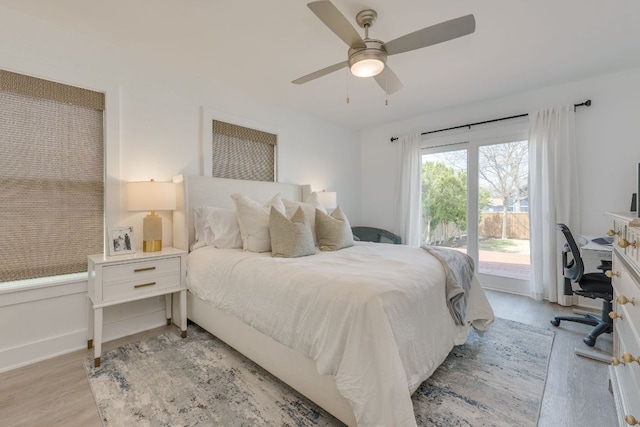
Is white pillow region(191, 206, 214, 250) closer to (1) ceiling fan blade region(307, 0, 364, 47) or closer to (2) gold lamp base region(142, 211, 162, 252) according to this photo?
(2) gold lamp base region(142, 211, 162, 252)

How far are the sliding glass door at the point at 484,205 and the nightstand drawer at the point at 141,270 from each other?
358 centimetres

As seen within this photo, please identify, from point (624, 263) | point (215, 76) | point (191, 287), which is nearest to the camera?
point (624, 263)

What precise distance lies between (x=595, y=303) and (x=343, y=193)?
3467 mm

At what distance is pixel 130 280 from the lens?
2201 mm

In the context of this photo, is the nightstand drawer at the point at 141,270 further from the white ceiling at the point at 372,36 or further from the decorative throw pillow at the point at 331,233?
the white ceiling at the point at 372,36

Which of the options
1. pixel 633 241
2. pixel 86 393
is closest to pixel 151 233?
pixel 86 393

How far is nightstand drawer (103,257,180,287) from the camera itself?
2109mm

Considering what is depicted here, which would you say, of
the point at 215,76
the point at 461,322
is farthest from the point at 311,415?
the point at 215,76

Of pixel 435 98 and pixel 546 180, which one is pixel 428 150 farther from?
pixel 546 180

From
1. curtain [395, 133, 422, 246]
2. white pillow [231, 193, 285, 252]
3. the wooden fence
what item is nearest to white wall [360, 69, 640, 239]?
the wooden fence

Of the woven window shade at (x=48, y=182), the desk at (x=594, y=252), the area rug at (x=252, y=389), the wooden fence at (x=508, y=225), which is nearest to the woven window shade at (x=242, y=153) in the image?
the woven window shade at (x=48, y=182)

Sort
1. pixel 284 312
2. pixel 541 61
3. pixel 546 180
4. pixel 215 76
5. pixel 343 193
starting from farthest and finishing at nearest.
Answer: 1. pixel 343 193
2. pixel 546 180
3. pixel 215 76
4. pixel 541 61
5. pixel 284 312

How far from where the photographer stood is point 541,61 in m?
2.77

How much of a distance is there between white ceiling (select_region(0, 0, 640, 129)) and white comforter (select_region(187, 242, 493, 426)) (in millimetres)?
1799
